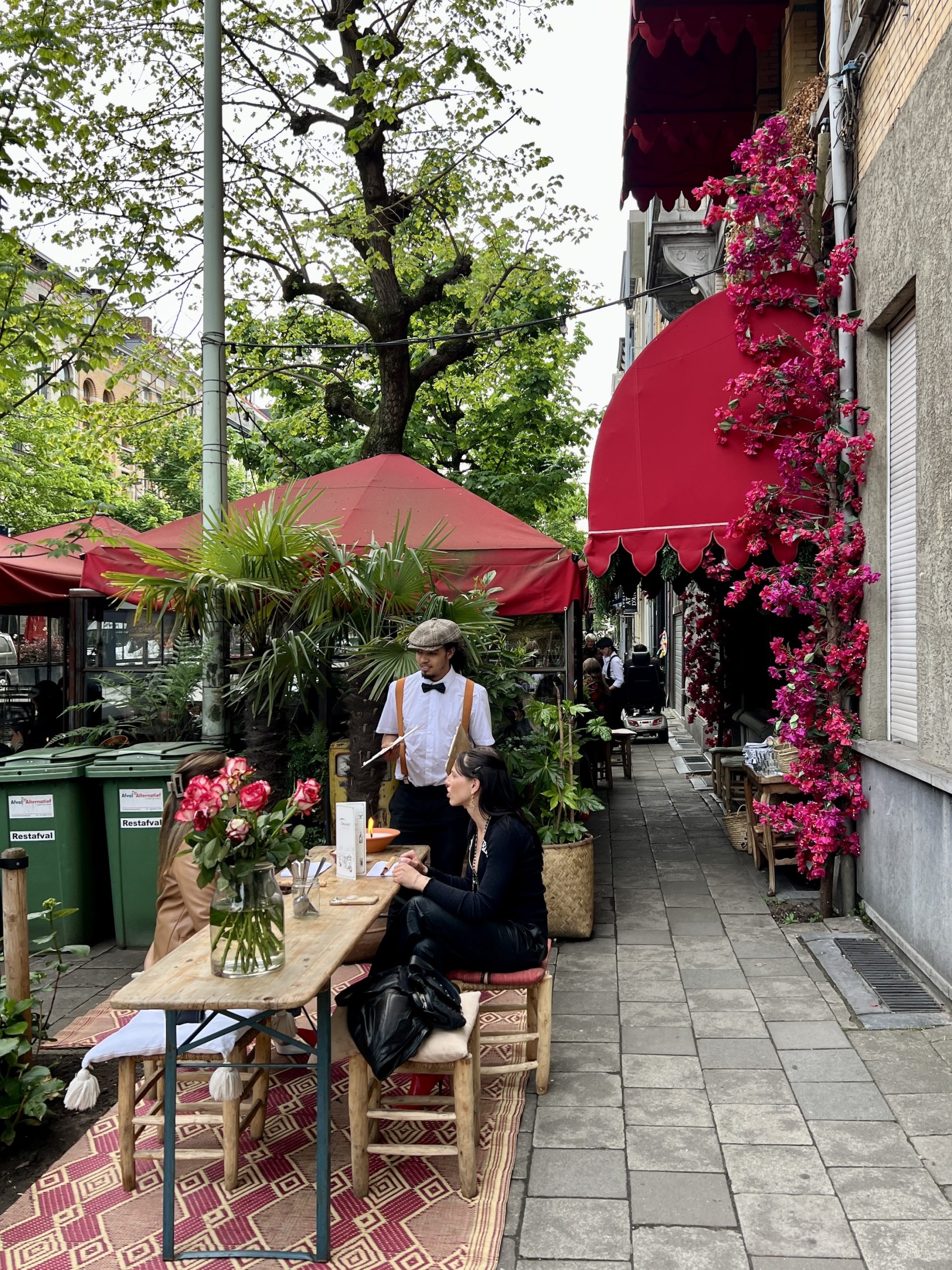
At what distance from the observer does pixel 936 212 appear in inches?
215

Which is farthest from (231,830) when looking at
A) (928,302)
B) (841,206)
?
(841,206)

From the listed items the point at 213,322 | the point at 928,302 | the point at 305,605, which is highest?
the point at 213,322

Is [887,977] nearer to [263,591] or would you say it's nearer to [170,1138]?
[170,1138]

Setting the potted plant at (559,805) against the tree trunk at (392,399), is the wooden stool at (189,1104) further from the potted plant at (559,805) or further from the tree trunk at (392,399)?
the tree trunk at (392,399)

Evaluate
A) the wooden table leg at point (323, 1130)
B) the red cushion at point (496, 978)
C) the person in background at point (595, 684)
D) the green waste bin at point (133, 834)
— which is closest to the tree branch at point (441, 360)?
the person in background at point (595, 684)

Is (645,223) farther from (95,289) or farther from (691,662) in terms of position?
(95,289)

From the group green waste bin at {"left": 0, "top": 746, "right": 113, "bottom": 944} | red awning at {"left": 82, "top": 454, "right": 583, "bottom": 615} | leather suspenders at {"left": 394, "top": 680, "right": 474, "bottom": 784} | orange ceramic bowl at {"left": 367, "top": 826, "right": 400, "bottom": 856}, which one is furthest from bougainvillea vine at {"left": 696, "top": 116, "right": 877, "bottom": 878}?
green waste bin at {"left": 0, "top": 746, "right": 113, "bottom": 944}

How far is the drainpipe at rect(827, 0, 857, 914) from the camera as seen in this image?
22.8 ft

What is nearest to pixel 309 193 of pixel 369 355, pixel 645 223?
pixel 369 355

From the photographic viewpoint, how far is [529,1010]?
15.3 ft

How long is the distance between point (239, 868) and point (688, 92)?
10.5 metres

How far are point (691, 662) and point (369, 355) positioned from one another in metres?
7.55

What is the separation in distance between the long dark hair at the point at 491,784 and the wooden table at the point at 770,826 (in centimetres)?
345

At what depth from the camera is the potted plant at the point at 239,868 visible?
329 centimetres
